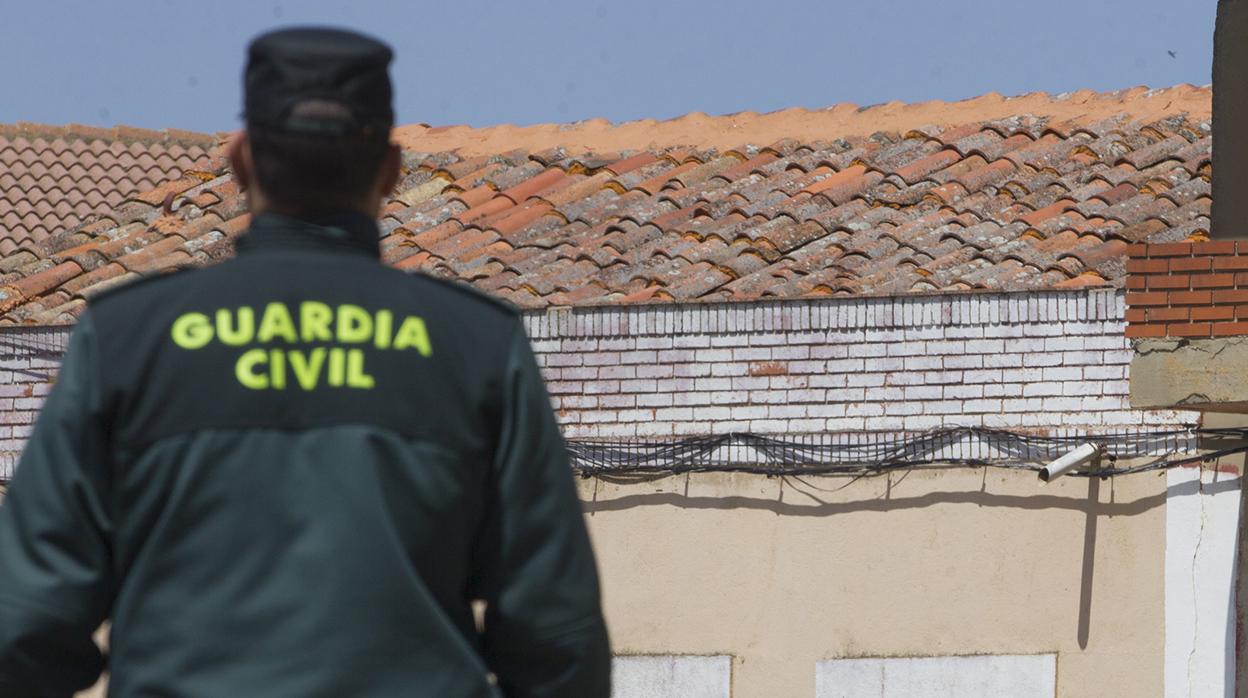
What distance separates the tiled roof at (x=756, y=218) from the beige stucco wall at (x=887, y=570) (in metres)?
0.95

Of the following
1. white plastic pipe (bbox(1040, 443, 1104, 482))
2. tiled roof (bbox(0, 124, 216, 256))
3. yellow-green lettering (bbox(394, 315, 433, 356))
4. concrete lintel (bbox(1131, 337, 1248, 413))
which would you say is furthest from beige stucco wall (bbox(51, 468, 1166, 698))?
tiled roof (bbox(0, 124, 216, 256))

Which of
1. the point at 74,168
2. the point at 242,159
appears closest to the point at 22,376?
the point at 242,159

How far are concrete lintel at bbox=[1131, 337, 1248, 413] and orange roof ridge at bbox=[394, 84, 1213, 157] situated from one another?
4.26 m

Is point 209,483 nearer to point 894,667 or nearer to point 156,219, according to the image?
point 894,667

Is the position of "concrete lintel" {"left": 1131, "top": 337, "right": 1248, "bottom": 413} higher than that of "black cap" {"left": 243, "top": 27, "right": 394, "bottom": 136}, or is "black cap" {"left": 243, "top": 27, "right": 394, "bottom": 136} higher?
"black cap" {"left": 243, "top": 27, "right": 394, "bottom": 136}

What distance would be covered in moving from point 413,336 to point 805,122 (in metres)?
10.0

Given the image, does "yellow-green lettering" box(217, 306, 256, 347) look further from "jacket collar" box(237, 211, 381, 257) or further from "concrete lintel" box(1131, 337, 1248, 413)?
"concrete lintel" box(1131, 337, 1248, 413)

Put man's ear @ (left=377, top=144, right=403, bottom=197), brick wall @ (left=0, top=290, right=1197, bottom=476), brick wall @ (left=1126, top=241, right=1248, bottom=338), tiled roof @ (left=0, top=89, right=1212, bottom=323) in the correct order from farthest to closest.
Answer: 1. tiled roof @ (left=0, top=89, right=1212, bottom=323)
2. brick wall @ (left=0, top=290, right=1197, bottom=476)
3. brick wall @ (left=1126, top=241, right=1248, bottom=338)
4. man's ear @ (left=377, top=144, right=403, bottom=197)

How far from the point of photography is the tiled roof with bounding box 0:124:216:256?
18.0 meters

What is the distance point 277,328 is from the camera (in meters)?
2.33

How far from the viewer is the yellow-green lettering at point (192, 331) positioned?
2.33 meters

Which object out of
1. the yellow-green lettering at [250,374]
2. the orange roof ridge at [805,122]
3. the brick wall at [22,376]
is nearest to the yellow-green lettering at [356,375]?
the yellow-green lettering at [250,374]

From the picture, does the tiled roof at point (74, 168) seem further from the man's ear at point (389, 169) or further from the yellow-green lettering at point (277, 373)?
the yellow-green lettering at point (277, 373)

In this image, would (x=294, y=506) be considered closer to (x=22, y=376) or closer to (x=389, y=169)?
(x=389, y=169)
